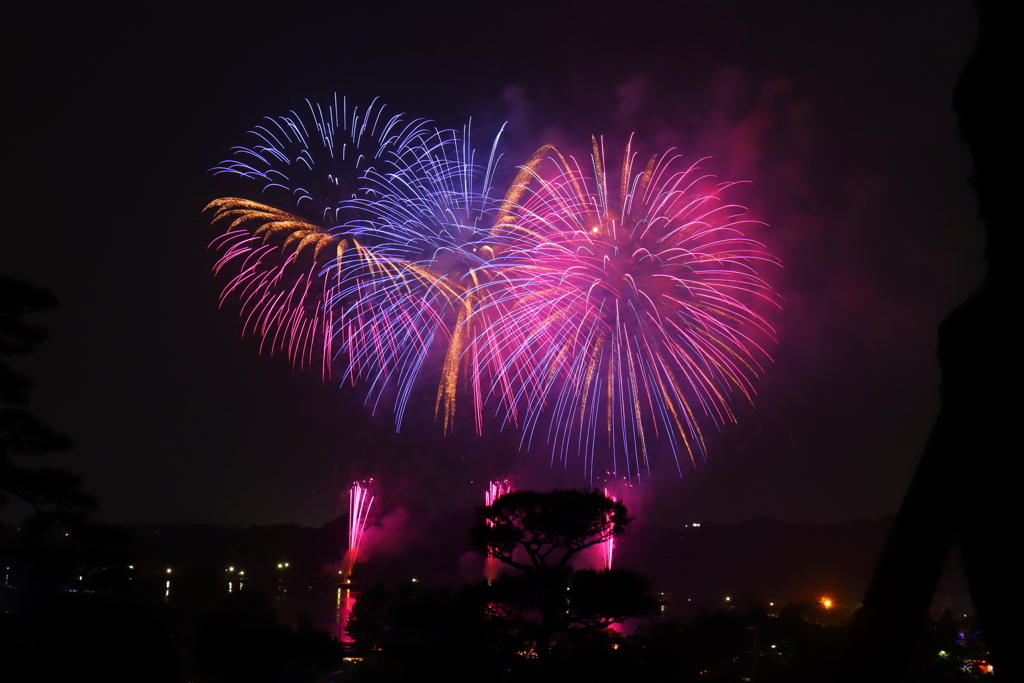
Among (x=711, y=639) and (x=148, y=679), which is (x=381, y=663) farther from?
(x=148, y=679)

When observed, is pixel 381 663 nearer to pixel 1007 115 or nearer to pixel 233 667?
pixel 233 667

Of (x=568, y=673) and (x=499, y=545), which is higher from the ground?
(x=499, y=545)

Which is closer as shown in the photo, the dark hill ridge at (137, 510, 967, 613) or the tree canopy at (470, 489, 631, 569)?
the tree canopy at (470, 489, 631, 569)

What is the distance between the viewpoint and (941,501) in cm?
159

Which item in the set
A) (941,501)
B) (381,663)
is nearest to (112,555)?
(381,663)

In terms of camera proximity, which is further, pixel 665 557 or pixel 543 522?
pixel 665 557

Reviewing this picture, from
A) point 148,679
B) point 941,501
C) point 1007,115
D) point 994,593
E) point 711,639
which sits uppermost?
point 1007,115

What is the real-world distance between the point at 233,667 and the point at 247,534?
8155cm

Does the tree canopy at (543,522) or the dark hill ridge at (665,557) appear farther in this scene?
the dark hill ridge at (665,557)

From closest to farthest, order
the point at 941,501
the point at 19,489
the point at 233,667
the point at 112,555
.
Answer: the point at 941,501 → the point at 19,489 → the point at 112,555 → the point at 233,667

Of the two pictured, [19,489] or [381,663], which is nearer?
[19,489]

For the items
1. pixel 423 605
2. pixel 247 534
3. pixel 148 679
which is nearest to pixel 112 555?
pixel 423 605

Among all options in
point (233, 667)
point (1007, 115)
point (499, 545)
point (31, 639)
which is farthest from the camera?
point (499, 545)

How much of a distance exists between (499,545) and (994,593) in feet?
56.2
